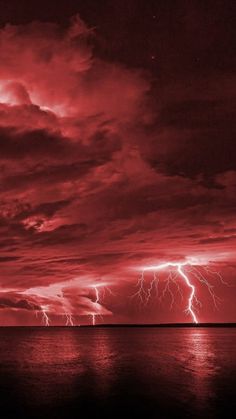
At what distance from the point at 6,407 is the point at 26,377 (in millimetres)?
16769

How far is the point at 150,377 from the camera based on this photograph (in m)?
42.4

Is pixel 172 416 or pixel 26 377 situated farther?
pixel 26 377

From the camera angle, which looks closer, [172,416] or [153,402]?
[172,416]

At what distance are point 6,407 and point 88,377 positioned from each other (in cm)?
1501

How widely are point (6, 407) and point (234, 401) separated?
14.4 metres

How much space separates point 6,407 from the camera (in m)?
28.3

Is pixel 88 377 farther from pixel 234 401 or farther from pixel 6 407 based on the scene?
pixel 234 401

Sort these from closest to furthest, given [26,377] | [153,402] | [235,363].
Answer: [153,402], [26,377], [235,363]

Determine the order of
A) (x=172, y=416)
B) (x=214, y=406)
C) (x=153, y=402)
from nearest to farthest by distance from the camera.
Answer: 1. (x=172, y=416)
2. (x=214, y=406)
3. (x=153, y=402)

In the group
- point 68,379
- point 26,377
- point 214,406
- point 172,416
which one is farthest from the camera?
point 26,377

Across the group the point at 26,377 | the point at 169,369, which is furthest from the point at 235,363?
the point at 26,377

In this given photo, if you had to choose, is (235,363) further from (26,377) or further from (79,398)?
(79,398)

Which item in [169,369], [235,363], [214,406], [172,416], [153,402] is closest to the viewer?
[172,416]

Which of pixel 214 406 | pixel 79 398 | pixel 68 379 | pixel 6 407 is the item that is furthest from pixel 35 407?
pixel 68 379
